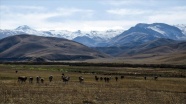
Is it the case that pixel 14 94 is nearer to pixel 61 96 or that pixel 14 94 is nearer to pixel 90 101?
pixel 61 96

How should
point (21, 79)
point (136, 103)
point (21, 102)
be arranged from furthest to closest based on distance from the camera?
point (21, 79) < point (136, 103) < point (21, 102)

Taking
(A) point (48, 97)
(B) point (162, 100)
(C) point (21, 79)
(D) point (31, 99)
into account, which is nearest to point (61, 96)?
(A) point (48, 97)

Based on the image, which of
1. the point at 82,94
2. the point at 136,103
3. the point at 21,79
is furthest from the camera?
the point at 21,79

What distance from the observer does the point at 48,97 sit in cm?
3809

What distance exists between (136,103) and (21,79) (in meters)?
27.2

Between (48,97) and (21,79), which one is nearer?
(48,97)

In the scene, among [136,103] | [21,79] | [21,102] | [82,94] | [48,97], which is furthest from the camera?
[21,79]

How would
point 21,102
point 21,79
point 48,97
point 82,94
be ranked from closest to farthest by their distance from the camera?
1. point 21,102
2. point 48,97
3. point 82,94
4. point 21,79

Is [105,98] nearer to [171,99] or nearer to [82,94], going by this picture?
[82,94]

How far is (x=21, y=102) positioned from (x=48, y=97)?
17.2 ft

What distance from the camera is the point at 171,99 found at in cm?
4019

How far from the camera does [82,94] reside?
4172cm

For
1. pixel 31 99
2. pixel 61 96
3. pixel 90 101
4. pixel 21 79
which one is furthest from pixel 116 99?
pixel 21 79

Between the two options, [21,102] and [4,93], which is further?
[4,93]
